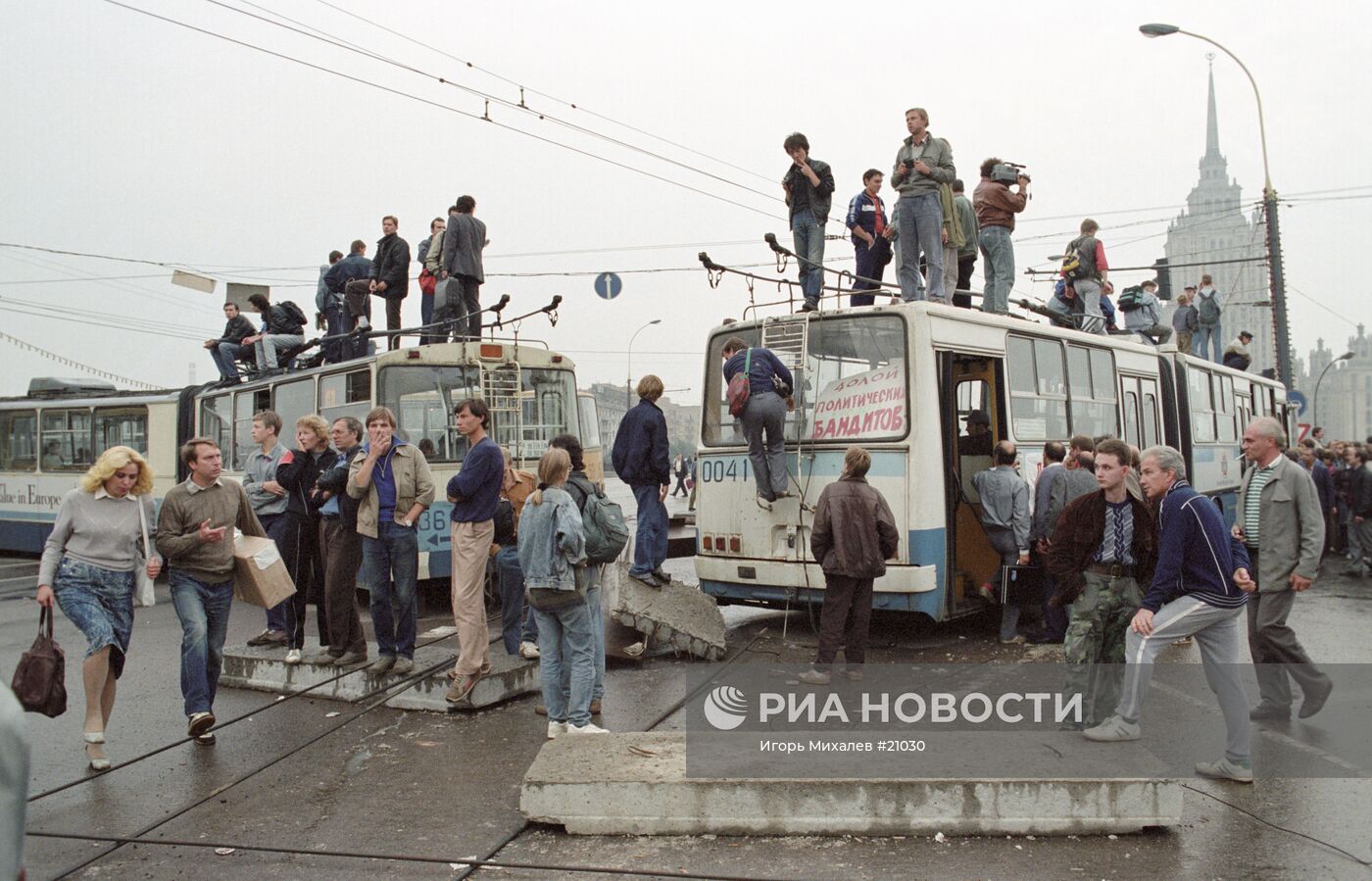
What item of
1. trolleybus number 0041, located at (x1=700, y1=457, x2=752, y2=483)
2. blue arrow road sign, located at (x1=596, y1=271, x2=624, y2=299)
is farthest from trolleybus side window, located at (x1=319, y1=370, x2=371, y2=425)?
blue arrow road sign, located at (x1=596, y1=271, x2=624, y2=299)

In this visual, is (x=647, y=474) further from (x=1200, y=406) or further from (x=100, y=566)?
(x=1200, y=406)

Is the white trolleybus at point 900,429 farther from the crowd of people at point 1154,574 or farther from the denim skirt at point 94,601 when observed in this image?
the denim skirt at point 94,601

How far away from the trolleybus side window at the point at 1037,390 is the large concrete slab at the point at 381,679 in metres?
5.30

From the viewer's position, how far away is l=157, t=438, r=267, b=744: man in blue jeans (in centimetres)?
683

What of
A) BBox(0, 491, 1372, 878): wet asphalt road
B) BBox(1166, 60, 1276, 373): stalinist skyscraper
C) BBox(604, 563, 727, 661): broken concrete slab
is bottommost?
BBox(0, 491, 1372, 878): wet asphalt road

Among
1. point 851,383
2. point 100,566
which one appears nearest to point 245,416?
point 851,383

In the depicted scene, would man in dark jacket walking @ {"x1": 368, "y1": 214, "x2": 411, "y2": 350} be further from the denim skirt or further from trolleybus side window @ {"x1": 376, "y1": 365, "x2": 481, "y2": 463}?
the denim skirt

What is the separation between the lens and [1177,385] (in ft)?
49.4

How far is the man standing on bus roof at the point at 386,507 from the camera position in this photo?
7730 millimetres

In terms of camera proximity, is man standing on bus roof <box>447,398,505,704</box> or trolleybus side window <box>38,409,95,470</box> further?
trolleybus side window <box>38,409,95,470</box>

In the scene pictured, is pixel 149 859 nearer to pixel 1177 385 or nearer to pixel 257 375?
pixel 257 375

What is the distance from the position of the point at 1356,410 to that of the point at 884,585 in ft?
634

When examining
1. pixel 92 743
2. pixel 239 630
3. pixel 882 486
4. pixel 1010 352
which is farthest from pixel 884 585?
pixel 239 630

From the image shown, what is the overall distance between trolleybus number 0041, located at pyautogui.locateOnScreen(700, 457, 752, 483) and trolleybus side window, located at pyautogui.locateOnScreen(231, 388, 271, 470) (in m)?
6.79
